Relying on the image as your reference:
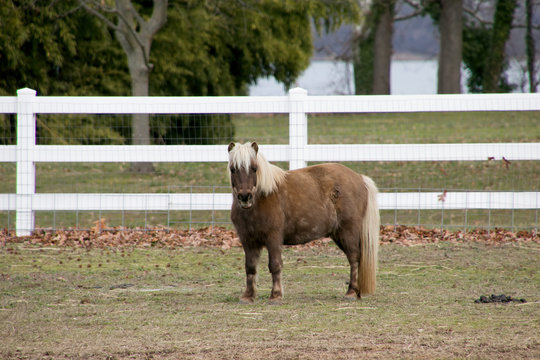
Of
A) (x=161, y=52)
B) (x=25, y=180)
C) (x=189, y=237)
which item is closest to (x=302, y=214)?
(x=189, y=237)

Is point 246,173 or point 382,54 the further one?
point 382,54

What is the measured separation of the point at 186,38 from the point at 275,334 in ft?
40.4

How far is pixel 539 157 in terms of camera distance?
912cm

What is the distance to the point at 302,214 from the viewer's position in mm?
6090

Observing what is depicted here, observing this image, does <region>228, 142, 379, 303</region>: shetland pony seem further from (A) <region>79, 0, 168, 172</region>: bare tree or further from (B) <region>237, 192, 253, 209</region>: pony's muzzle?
(A) <region>79, 0, 168, 172</region>: bare tree

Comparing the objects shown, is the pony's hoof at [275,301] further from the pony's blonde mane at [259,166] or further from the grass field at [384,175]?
the grass field at [384,175]

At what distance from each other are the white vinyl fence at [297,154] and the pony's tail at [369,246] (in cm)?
285

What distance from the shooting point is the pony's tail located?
6070 mm

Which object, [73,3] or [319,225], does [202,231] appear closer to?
[319,225]

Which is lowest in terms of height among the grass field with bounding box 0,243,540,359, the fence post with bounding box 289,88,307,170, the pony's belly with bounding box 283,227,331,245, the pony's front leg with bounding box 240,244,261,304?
the grass field with bounding box 0,243,540,359

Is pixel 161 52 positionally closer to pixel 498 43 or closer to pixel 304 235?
pixel 304 235

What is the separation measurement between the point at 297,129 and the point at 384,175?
458cm

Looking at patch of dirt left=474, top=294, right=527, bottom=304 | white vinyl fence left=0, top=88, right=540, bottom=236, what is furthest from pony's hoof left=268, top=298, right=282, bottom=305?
→ white vinyl fence left=0, top=88, right=540, bottom=236

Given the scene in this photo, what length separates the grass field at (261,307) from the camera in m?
4.44
